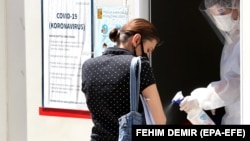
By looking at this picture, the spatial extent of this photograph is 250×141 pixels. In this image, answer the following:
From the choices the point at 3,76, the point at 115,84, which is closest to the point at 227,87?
the point at 115,84

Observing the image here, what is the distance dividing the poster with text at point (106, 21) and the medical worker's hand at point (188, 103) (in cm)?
90

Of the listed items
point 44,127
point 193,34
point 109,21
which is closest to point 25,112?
point 44,127

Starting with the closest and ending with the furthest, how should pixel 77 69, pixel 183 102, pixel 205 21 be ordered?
pixel 183 102 → pixel 205 21 → pixel 77 69

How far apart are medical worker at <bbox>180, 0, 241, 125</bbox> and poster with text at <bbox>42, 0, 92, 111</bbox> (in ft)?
3.85

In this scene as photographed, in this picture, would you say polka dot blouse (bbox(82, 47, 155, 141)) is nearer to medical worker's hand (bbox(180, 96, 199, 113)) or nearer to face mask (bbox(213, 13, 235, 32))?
medical worker's hand (bbox(180, 96, 199, 113))

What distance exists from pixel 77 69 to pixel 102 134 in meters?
1.47

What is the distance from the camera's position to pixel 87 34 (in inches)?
232

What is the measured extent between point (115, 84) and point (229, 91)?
43.2 inches

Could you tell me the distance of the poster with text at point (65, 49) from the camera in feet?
19.4

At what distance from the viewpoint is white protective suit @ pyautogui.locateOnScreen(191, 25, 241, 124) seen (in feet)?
17.0

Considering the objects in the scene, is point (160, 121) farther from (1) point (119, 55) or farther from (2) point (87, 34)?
(2) point (87, 34)

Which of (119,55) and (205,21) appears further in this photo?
(205,21)

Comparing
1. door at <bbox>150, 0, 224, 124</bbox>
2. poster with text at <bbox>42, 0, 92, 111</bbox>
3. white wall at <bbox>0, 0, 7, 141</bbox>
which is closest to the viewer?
door at <bbox>150, 0, 224, 124</bbox>

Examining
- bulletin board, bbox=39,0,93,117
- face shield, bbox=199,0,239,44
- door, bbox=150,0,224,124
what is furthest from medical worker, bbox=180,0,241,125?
bulletin board, bbox=39,0,93,117
